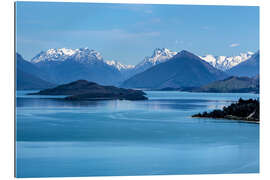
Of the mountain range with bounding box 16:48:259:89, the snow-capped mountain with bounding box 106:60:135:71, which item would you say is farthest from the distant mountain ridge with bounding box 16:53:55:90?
the snow-capped mountain with bounding box 106:60:135:71

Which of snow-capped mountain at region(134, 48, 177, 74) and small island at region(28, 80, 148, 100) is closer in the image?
small island at region(28, 80, 148, 100)

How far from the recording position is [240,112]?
10.1 metres

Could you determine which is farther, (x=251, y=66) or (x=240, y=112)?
(x=240, y=112)

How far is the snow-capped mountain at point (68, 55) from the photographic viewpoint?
920 centimetres

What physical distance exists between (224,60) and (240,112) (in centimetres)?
120

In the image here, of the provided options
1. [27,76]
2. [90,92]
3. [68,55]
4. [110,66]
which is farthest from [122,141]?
[27,76]

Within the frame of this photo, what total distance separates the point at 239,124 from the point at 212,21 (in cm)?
220

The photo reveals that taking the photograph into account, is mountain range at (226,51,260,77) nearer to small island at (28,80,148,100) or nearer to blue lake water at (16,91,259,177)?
blue lake water at (16,91,259,177)

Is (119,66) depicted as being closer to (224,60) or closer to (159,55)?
(159,55)

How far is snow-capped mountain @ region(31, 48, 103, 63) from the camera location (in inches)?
362

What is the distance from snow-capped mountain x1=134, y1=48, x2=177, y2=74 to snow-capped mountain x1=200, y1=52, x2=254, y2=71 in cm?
74

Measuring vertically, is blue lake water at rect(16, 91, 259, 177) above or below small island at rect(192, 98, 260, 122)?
below
